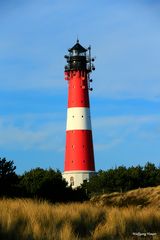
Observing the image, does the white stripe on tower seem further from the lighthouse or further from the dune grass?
the dune grass

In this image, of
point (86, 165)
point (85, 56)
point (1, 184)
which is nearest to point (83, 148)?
point (86, 165)

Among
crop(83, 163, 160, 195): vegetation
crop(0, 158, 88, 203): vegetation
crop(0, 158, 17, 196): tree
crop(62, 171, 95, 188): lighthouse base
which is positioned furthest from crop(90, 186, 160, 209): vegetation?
crop(62, 171, 95, 188): lighthouse base

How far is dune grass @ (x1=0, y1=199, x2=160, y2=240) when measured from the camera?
11320mm

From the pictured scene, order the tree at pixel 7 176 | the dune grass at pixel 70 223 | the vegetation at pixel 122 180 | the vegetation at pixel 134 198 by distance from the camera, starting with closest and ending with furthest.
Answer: the dune grass at pixel 70 223 → the tree at pixel 7 176 → the vegetation at pixel 134 198 → the vegetation at pixel 122 180

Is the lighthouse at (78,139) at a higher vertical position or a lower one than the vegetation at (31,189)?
higher

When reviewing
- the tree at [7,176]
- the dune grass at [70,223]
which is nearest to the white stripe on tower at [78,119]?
the tree at [7,176]

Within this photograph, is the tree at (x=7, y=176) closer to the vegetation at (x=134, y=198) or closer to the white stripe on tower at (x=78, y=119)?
the vegetation at (x=134, y=198)

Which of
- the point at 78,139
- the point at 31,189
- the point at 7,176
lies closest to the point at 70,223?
the point at 7,176

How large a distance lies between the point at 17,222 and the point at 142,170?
187ft

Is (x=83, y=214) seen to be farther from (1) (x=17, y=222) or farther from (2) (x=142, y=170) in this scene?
(2) (x=142, y=170)

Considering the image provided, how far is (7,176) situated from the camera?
29.3 meters

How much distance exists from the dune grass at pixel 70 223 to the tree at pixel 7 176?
12539 mm

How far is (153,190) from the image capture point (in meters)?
41.3

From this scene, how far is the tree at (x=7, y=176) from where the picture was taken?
1118 inches
